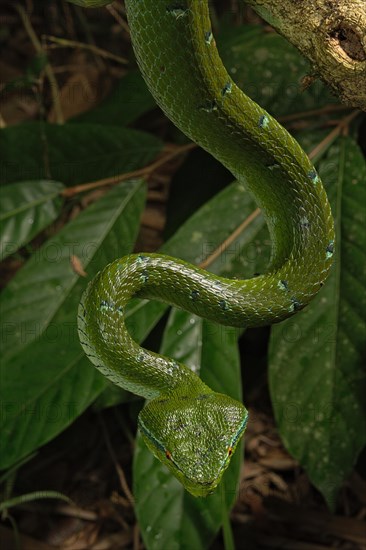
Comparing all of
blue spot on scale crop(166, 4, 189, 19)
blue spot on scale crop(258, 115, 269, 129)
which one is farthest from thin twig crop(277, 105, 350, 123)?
blue spot on scale crop(166, 4, 189, 19)

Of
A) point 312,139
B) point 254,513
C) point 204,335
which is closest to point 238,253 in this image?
point 204,335

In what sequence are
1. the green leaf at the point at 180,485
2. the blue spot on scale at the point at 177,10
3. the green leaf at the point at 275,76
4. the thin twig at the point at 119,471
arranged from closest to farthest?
the blue spot on scale at the point at 177,10
the green leaf at the point at 180,485
the green leaf at the point at 275,76
the thin twig at the point at 119,471

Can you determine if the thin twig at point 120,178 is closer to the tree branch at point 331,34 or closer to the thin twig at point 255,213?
the thin twig at point 255,213

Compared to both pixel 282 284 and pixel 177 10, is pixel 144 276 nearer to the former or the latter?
pixel 282 284

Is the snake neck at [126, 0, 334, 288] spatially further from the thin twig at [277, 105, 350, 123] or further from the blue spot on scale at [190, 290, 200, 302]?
the thin twig at [277, 105, 350, 123]

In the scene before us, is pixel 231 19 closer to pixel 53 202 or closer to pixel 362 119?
pixel 362 119

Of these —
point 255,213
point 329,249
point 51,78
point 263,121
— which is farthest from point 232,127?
point 51,78

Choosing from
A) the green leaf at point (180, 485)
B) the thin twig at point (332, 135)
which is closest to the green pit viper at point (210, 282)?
the green leaf at point (180, 485)
